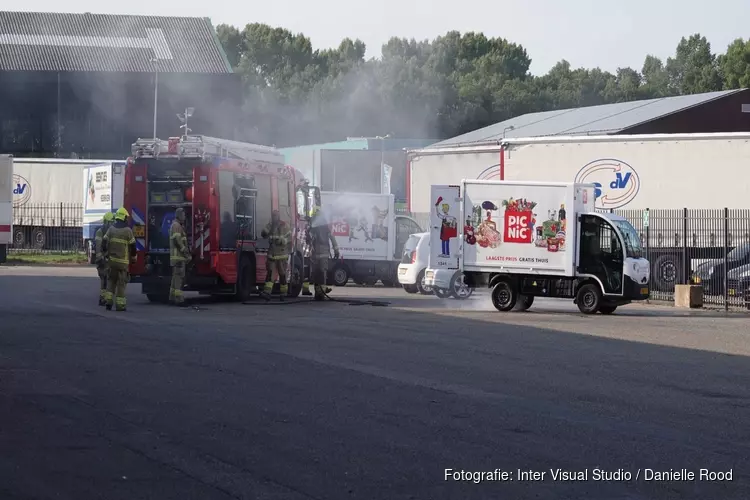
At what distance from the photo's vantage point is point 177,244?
21547 millimetres

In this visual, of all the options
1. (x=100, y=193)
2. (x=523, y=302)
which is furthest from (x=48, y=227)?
(x=523, y=302)

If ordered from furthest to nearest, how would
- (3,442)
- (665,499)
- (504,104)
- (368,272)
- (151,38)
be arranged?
(504,104) → (151,38) → (368,272) → (3,442) → (665,499)

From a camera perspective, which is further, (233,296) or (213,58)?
(213,58)

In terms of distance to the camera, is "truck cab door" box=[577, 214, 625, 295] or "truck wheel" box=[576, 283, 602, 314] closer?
"truck cab door" box=[577, 214, 625, 295]

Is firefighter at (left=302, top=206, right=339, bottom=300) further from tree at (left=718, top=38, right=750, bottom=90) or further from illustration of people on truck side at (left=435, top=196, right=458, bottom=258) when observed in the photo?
tree at (left=718, top=38, right=750, bottom=90)

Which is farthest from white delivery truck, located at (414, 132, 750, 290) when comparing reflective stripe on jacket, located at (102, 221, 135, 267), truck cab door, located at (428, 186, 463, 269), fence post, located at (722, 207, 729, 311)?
reflective stripe on jacket, located at (102, 221, 135, 267)

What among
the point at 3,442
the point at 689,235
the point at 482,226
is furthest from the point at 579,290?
the point at 3,442

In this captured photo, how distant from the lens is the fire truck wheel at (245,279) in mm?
23562

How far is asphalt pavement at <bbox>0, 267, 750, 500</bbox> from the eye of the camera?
7.50 metres

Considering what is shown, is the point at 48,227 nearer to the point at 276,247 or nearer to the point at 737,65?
the point at 276,247

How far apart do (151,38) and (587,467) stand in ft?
202

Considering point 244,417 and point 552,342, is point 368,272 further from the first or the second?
point 244,417

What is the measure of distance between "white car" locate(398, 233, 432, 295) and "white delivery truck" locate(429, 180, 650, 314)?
3437mm

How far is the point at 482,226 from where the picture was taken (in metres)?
23.8
